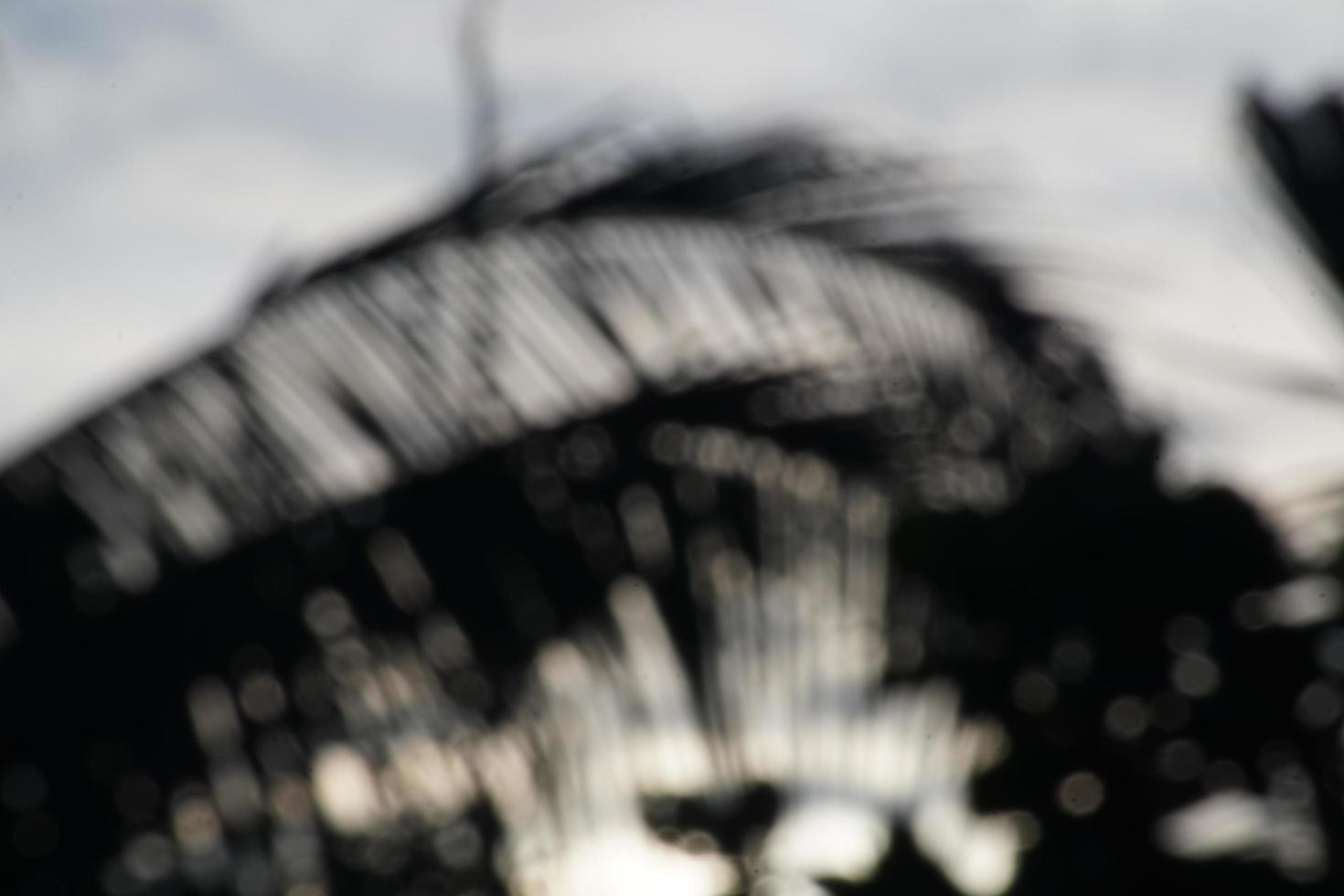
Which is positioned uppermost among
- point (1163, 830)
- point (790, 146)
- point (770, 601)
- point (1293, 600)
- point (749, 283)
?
point (790, 146)

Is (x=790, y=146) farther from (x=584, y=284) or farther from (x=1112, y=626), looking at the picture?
(x=1112, y=626)

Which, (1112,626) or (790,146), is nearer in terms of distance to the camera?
(1112,626)

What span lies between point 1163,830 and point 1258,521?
0.40m

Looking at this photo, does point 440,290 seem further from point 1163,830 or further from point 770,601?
point 1163,830

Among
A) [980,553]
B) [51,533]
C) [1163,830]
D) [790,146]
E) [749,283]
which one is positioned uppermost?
[790,146]

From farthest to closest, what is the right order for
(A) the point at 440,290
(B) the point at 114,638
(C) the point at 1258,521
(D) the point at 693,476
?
(D) the point at 693,476, (A) the point at 440,290, (B) the point at 114,638, (C) the point at 1258,521

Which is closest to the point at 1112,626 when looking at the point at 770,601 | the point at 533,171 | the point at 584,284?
the point at 770,601

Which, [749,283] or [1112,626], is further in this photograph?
[749,283]

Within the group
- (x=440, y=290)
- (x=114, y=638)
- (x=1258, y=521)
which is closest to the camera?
(x=1258, y=521)

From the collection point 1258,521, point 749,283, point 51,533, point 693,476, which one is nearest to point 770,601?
point 693,476

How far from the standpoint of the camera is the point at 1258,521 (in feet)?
5.37

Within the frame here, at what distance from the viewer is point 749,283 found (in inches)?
84.1

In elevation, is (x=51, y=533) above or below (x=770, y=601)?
above

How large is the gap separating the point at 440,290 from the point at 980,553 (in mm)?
635
